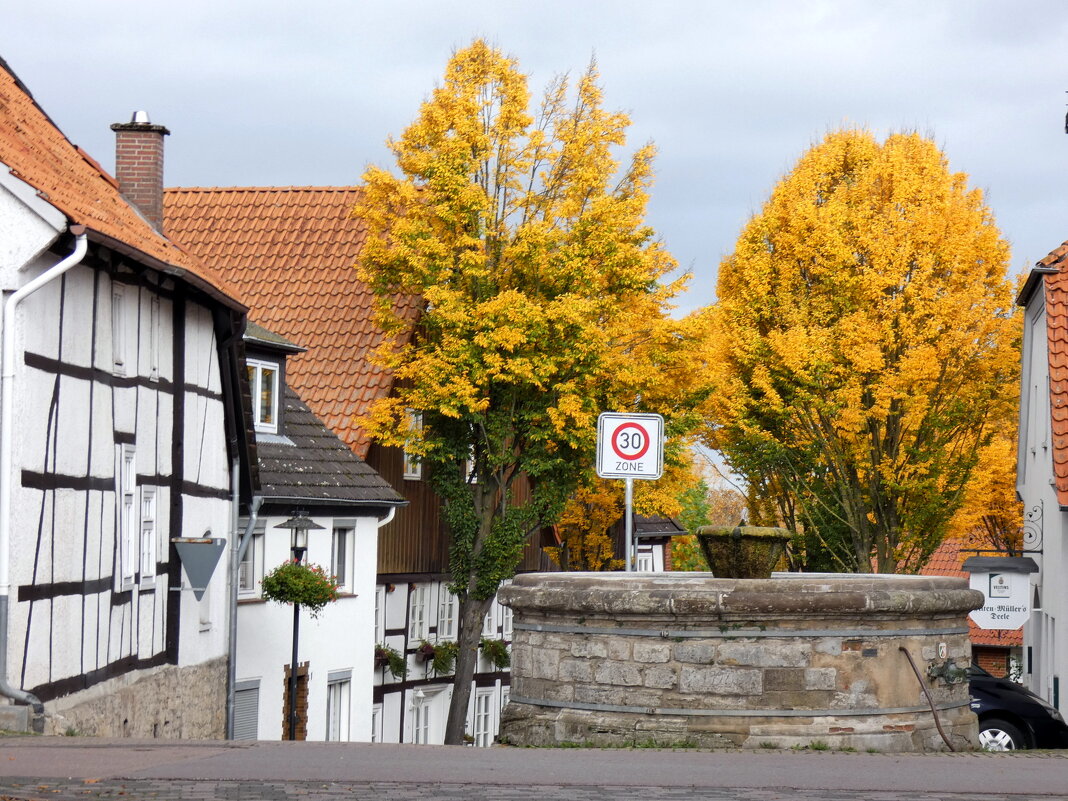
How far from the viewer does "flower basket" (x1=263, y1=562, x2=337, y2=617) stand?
75.4 ft

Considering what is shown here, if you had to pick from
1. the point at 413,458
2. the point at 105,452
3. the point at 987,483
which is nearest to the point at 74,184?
the point at 105,452

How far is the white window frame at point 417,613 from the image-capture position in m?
32.2

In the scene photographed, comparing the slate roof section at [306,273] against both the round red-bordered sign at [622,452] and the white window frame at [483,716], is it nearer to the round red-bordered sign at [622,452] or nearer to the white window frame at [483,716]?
the white window frame at [483,716]

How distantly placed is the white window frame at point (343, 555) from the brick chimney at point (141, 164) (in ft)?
21.9

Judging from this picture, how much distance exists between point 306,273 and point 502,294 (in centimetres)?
652

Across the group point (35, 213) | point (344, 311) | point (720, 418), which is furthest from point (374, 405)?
point (35, 213)

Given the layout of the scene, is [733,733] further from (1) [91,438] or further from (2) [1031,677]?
(2) [1031,677]

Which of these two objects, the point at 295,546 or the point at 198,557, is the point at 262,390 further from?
the point at 198,557

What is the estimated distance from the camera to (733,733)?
500 inches

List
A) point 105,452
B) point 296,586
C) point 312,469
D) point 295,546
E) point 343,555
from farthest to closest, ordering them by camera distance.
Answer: point 343,555 → point 312,469 → point 296,586 → point 295,546 → point 105,452

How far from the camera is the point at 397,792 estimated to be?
9.05 metres

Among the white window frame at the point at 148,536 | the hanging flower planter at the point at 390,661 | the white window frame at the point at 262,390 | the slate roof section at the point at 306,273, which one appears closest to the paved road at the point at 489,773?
the white window frame at the point at 148,536

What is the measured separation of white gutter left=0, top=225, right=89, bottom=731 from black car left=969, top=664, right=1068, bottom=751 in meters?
10.6

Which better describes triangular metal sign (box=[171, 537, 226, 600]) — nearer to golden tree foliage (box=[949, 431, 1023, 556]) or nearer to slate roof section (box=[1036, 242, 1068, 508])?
slate roof section (box=[1036, 242, 1068, 508])
